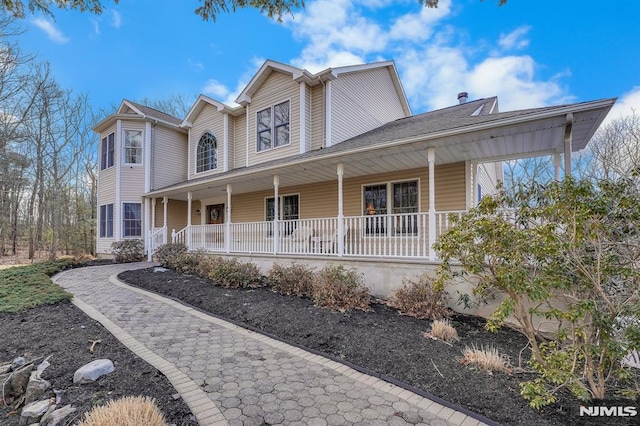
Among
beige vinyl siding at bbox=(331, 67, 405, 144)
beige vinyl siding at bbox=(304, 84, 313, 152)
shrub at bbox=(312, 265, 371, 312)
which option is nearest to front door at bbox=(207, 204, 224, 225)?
beige vinyl siding at bbox=(304, 84, 313, 152)

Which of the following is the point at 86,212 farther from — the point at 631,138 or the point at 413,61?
the point at 631,138

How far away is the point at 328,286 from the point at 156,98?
2861 cm

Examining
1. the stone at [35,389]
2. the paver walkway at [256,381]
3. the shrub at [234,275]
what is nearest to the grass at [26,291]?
the paver walkway at [256,381]

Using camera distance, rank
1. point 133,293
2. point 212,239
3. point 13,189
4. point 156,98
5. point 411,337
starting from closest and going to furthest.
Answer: point 411,337 → point 133,293 → point 212,239 → point 13,189 → point 156,98

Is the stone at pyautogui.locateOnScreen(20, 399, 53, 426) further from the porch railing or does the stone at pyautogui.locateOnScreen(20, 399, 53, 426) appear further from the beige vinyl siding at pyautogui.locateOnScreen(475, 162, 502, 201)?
the beige vinyl siding at pyautogui.locateOnScreen(475, 162, 502, 201)

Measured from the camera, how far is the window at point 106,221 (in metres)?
15.4

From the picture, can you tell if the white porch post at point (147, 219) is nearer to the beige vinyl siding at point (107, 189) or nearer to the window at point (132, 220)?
the window at point (132, 220)

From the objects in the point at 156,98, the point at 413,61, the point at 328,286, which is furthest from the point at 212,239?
the point at 156,98

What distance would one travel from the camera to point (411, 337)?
4664 mm

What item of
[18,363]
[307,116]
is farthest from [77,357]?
[307,116]

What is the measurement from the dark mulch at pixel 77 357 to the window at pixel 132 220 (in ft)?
31.5

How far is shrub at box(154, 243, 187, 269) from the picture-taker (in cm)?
1107

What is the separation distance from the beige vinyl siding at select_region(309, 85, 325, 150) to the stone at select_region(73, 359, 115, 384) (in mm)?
9044

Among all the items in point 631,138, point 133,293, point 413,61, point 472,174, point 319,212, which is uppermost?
point 413,61
